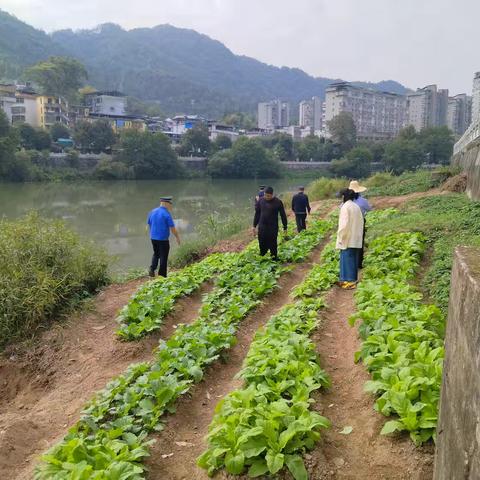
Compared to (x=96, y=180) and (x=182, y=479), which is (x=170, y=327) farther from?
(x=96, y=180)

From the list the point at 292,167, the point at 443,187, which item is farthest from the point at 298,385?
the point at 292,167

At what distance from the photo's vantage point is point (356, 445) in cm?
387

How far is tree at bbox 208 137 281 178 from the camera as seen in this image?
240 ft

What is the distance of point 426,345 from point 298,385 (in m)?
1.26

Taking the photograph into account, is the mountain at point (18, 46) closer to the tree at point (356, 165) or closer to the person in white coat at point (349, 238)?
the tree at point (356, 165)

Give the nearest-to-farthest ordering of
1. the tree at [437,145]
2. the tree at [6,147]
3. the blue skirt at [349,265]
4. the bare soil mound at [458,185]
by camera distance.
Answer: the blue skirt at [349,265] → the bare soil mound at [458,185] → the tree at [6,147] → the tree at [437,145]

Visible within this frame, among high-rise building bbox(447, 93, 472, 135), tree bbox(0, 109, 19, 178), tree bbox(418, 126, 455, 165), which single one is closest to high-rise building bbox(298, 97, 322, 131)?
high-rise building bbox(447, 93, 472, 135)

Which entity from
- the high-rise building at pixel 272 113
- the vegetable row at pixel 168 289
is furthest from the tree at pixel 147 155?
the high-rise building at pixel 272 113

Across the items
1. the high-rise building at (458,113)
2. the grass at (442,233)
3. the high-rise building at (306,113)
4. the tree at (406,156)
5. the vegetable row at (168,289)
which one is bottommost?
the vegetable row at (168,289)

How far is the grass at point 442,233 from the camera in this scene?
6977 mm

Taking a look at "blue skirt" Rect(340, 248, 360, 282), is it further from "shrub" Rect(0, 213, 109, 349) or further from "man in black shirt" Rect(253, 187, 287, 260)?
"shrub" Rect(0, 213, 109, 349)

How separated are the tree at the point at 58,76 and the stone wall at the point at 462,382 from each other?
10822cm

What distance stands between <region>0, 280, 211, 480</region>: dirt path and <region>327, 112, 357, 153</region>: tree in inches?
3427

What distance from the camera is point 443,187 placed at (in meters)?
20.7
